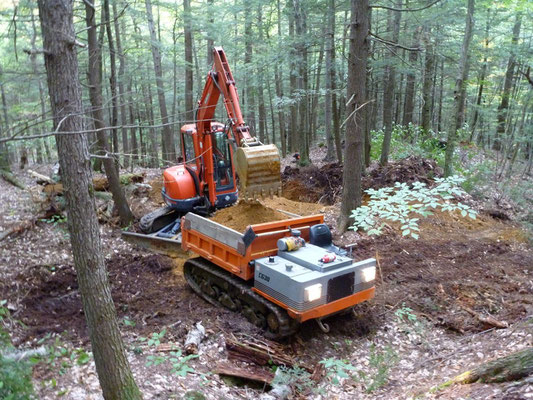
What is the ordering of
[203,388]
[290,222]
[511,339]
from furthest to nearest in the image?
[290,222] < [511,339] < [203,388]

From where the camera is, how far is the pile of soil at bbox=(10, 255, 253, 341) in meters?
5.87

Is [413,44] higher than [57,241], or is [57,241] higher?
[413,44]

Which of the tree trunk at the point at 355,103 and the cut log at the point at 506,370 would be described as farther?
the tree trunk at the point at 355,103

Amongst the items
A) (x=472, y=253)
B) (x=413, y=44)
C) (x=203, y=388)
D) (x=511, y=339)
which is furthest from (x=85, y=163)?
(x=413, y=44)

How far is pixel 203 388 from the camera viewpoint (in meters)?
4.55

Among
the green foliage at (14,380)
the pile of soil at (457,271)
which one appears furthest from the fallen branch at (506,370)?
the green foliage at (14,380)

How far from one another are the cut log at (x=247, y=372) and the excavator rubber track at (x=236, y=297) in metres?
0.63

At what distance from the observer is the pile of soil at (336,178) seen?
1244 centimetres

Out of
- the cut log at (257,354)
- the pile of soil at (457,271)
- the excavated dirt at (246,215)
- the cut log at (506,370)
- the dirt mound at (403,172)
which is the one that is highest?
the cut log at (506,370)

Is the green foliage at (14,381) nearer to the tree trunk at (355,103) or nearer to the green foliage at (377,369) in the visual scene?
the green foliage at (377,369)

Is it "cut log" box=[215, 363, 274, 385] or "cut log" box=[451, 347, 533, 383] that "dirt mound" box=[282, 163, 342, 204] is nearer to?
"cut log" box=[215, 363, 274, 385]

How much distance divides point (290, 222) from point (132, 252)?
4168 millimetres

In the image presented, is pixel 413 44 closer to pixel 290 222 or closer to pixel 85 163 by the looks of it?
pixel 290 222

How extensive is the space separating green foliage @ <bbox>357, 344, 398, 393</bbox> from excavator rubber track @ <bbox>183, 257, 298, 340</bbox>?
3.55 feet
